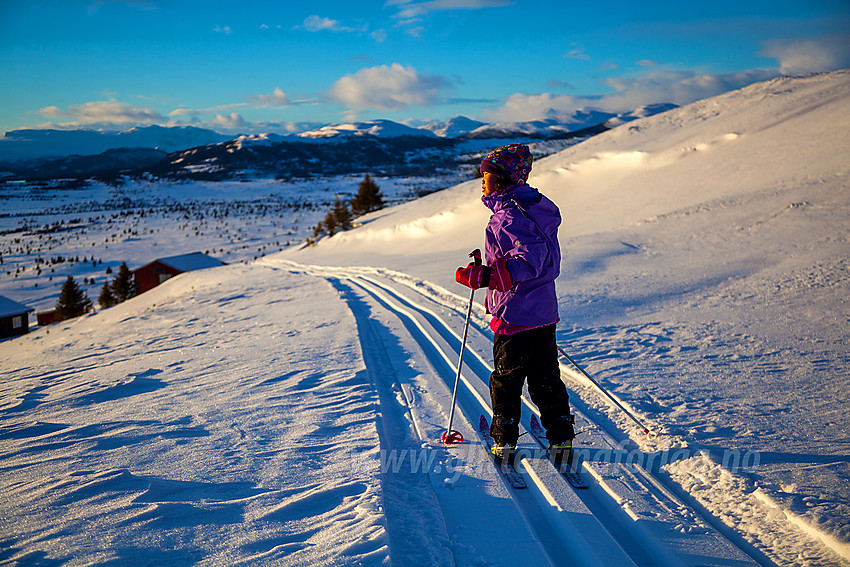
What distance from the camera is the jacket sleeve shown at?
2.67 meters

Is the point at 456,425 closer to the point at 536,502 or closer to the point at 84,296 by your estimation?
the point at 536,502

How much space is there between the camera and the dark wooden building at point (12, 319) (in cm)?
2645

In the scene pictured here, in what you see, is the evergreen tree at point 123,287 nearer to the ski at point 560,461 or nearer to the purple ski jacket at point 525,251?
the ski at point 560,461

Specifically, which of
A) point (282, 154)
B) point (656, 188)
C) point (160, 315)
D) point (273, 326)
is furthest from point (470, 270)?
point (282, 154)

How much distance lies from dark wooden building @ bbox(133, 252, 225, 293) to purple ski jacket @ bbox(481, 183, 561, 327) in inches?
1403

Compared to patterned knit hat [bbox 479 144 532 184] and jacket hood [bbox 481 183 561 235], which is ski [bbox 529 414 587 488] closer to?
jacket hood [bbox 481 183 561 235]

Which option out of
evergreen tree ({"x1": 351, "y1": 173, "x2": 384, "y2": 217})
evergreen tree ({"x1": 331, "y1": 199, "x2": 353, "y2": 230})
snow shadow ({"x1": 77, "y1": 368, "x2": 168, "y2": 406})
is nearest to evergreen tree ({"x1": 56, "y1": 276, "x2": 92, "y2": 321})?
evergreen tree ({"x1": 331, "y1": 199, "x2": 353, "y2": 230})

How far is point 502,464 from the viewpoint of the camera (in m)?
3.03

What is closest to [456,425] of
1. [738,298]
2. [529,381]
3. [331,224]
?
[529,381]

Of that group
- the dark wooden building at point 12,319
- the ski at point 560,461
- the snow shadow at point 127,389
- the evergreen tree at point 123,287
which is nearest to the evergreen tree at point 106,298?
the evergreen tree at point 123,287

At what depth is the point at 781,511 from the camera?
2.42 meters

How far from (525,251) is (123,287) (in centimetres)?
3800

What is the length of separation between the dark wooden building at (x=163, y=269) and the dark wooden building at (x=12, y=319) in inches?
291

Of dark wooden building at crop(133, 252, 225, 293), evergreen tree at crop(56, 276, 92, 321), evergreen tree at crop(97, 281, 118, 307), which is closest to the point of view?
evergreen tree at crop(56, 276, 92, 321)
